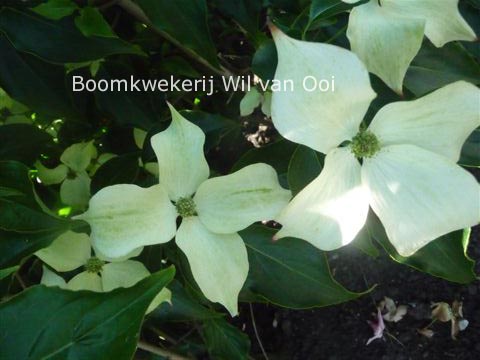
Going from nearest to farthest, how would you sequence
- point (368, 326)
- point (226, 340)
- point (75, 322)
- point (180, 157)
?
point (75, 322), point (180, 157), point (226, 340), point (368, 326)

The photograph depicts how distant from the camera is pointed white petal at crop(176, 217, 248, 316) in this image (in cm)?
69

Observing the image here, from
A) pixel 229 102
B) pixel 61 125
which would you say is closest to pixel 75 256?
pixel 61 125

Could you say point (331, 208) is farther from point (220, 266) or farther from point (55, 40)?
point (55, 40)

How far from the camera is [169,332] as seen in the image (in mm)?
1277

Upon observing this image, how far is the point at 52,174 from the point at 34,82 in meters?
0.14

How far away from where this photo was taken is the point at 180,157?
681mm

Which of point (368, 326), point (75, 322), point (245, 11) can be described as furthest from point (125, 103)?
point (368, 326)

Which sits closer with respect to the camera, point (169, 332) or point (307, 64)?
point (307, 64)

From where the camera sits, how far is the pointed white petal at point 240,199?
2.18 ft

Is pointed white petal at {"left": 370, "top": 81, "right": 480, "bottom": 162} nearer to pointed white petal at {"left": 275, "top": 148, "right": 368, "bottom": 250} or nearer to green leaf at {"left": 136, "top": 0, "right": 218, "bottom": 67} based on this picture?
pointed white petal at {"left": 275, "top": 148, "right": 368, "bottom": 250}

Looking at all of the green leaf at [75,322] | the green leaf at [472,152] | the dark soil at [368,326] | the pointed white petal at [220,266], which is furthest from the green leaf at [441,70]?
the dark soil at [368,326]

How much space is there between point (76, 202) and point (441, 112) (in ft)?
1.69

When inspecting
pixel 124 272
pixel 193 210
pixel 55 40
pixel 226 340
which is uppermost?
pixel 55 40

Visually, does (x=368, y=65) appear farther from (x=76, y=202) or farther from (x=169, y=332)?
(x=169, y=332)
